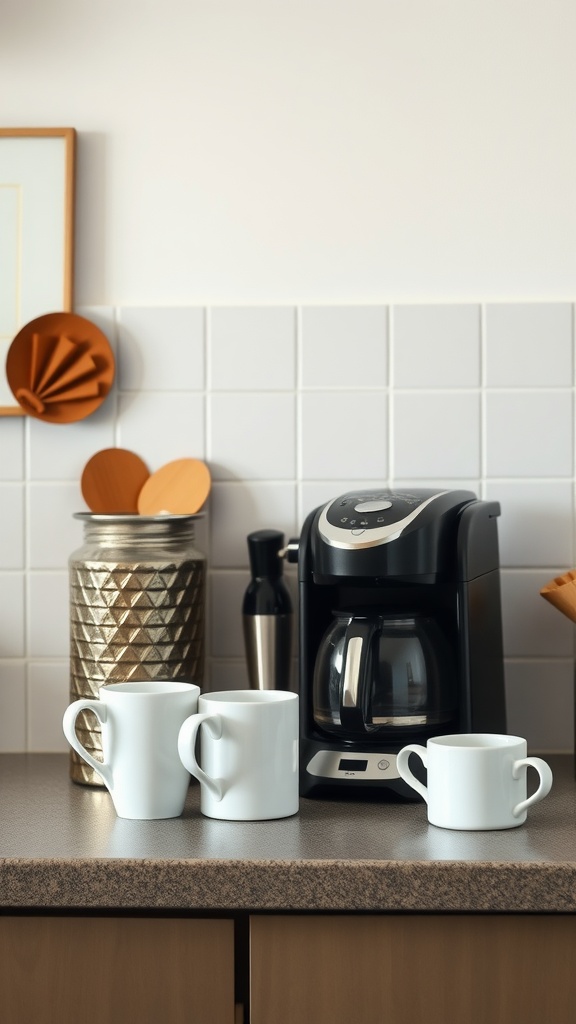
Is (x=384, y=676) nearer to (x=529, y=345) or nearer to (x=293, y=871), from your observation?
(x=293, y=871)

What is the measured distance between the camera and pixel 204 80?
1.37 metres

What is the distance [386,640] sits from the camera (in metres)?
1.05

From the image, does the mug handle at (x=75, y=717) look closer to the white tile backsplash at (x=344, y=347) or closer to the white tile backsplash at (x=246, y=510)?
the white tile backsplash at (x=246, y=510)

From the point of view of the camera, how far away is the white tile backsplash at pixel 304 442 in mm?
1349

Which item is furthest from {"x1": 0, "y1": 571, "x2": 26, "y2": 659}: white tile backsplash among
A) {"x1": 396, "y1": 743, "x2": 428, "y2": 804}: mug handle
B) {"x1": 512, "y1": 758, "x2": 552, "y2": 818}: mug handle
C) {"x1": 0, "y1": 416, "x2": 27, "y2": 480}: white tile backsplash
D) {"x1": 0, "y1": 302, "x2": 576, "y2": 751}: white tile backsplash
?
{"x1": 512, "y1": 758, "x2": 552, "y2": 818}: mug handle

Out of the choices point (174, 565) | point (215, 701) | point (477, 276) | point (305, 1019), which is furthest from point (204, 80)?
point (305, 1019)

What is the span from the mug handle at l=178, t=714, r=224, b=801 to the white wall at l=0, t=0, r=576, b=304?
63 cm

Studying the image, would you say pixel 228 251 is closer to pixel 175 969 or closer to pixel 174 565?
pixel 174 565

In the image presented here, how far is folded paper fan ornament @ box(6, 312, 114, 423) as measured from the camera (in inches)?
53.2

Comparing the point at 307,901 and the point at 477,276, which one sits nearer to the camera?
the point at 307,901

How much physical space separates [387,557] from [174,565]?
0.26 m

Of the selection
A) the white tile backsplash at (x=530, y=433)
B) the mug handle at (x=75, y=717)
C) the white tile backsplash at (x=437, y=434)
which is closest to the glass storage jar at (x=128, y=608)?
the mug handle at (x=75, y=717)

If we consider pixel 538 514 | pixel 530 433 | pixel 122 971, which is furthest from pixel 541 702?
pixel 122 971

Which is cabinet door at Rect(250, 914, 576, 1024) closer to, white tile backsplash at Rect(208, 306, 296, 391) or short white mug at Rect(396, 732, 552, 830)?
short white mug at Rect(396, 732, 552, 830)
